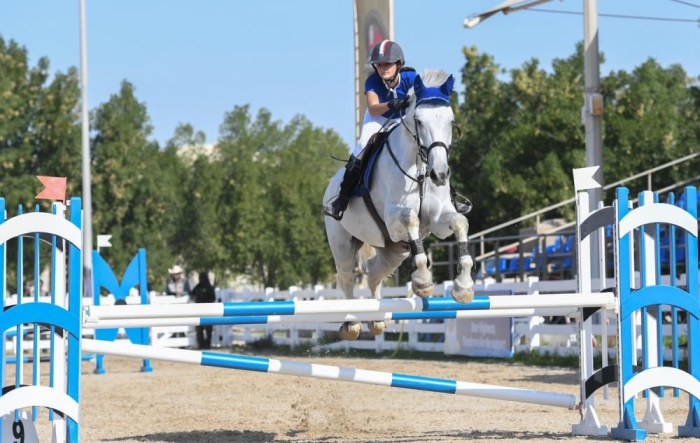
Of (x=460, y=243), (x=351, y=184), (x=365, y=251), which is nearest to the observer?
(x=460, y=243)

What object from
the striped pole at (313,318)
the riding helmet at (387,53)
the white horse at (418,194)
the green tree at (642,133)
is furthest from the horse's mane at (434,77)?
the green tree at (642,133)

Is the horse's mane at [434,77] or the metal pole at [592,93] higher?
the metal pole at [592,93]

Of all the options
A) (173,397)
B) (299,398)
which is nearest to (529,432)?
(299,398)

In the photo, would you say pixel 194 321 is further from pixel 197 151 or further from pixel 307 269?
pixel 197 151

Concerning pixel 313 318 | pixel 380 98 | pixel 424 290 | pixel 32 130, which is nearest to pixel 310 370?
pixel 313 318

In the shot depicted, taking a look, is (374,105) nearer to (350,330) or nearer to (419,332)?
(350,330)

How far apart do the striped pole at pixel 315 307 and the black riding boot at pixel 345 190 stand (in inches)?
59.1

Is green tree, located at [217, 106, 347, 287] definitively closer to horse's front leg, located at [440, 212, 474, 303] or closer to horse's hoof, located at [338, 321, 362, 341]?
horse's hoof, located at [338, 321, 362, 341]

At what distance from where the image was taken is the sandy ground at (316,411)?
765 centimetres

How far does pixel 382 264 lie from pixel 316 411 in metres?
2.17

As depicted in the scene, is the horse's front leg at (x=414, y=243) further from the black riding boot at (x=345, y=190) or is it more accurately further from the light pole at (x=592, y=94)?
the light pole at (x=592, y=94)

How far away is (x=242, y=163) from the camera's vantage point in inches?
2192

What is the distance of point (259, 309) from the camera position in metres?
6.17

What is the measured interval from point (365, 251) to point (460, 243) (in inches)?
85.3
